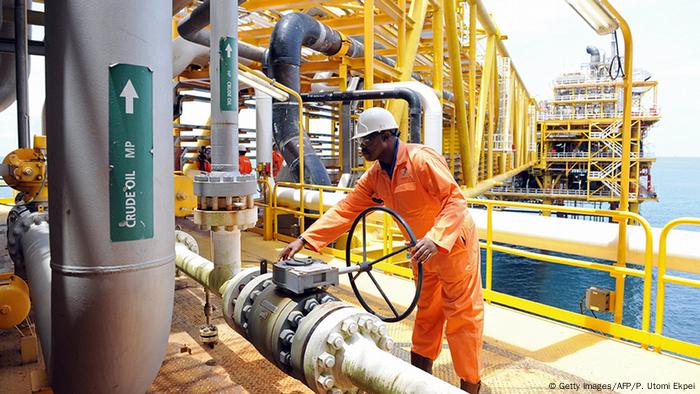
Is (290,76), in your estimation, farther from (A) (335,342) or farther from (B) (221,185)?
(A) (335,342)

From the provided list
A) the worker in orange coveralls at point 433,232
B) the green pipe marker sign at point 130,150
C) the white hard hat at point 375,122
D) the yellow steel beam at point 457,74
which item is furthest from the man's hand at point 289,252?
the yellow steel beam at point 457,74

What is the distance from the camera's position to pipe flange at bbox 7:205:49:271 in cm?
304

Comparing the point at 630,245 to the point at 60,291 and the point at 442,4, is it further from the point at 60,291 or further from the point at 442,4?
the point at 442,4

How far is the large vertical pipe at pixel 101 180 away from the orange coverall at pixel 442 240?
3.83ft

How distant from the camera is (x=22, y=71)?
4312 millimetres

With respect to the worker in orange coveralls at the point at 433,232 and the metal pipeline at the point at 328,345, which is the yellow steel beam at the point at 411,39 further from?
the metal pipeline at the point at 328,345

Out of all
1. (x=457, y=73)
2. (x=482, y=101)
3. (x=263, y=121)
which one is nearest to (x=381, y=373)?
(x=263, y=121)

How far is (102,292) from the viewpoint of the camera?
1.59 m

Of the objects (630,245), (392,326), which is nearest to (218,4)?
(392,326)

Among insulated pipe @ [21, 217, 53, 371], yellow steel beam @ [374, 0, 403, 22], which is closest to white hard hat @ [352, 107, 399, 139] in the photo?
insulated pipe @ [21, 217, 53, 371]

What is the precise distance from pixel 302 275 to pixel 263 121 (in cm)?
520

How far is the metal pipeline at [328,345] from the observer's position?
1.66 m

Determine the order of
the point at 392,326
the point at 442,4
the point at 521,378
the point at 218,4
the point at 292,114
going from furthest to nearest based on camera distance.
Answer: the point at 442,4 < the point at 292,114 < the point at 392,326 < the point at 521,378 < the point at 218,4

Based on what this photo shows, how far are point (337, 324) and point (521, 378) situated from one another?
1.73 m
